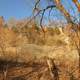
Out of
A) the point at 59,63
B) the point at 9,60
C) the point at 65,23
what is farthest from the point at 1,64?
the point at 65,23

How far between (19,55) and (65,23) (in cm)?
1212

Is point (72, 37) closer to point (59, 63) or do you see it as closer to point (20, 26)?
point (20, 26)

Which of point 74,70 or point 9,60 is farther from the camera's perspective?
point 9,60

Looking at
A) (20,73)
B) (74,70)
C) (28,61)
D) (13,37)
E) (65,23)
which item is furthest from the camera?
(13,37)

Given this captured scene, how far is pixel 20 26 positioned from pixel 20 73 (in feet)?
16.7

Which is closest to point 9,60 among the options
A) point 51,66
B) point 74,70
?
point 74,70

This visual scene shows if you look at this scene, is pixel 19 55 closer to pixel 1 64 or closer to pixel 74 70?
pixel 1 64

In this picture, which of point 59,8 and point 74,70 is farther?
point 74,70

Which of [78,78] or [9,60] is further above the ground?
[9,60]

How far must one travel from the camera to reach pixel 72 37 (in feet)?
48.8

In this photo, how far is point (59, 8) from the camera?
13.7 m

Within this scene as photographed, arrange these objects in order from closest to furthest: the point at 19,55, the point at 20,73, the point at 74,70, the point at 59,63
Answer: the point at 74,70
the point at 20,73
the point at 59,63
the point at 19,55

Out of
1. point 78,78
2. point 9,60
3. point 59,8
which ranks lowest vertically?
point 78,78

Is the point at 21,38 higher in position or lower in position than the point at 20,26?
higher
